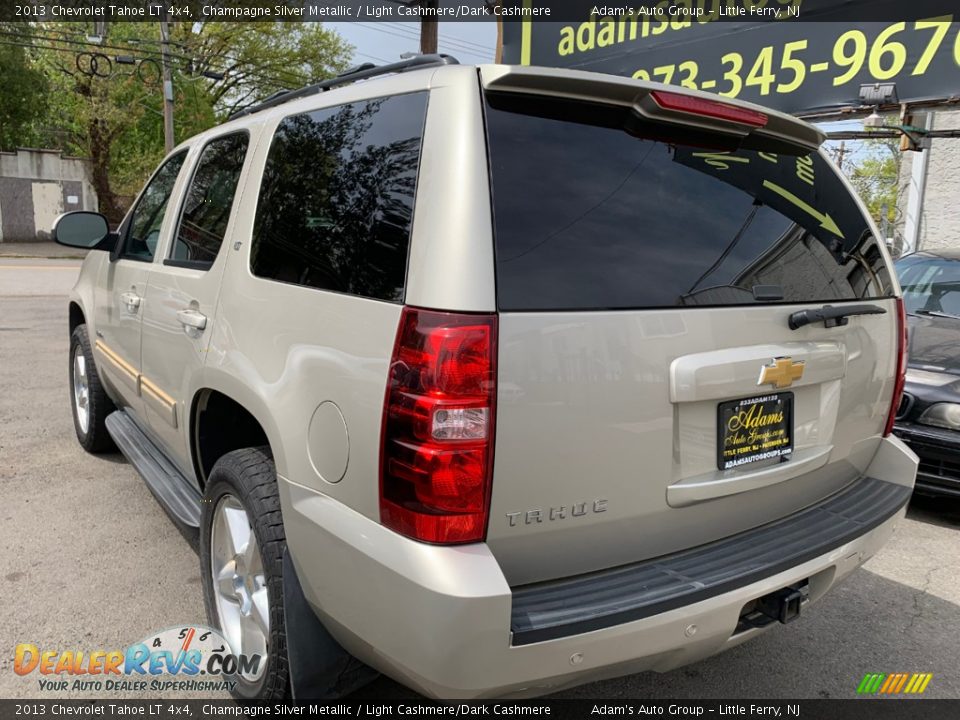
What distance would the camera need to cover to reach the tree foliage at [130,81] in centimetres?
2808

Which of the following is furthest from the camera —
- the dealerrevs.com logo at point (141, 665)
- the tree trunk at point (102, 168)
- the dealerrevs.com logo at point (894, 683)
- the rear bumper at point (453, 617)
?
the tree trunk at point (102, 168)

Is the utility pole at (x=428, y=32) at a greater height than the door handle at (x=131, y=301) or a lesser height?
greater

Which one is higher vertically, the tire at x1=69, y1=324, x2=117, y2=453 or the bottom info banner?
the tire at x1=69, y1=324, x2=117, y2=453

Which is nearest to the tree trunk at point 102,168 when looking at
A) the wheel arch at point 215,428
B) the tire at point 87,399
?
the tire at point 87,399

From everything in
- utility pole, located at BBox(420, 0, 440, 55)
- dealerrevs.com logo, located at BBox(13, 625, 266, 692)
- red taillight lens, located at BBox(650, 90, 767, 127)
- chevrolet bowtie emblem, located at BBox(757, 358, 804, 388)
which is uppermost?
utility pole, located at BBox(420, 0, 440, 55)

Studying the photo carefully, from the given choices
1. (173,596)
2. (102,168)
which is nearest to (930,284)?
(173,596)

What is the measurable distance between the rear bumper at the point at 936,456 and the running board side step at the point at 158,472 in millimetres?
3807

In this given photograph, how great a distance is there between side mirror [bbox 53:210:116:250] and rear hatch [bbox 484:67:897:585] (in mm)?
2900

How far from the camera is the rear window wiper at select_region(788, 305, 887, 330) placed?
2.16 metres

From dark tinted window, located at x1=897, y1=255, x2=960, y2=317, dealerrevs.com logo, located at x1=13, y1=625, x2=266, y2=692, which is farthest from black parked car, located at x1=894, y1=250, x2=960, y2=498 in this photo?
dealerrevs.com logo, located at x1=13, y1=625, x2=266, y2=692

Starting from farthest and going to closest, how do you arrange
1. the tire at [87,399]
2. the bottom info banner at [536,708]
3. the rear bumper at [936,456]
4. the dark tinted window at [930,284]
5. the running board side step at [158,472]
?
the dark tinted window at [930,284] < the tire at [87,399] < the rear bumper at [936,456] < the running board side step at [158,472] < the bottom info banner at [536,708]

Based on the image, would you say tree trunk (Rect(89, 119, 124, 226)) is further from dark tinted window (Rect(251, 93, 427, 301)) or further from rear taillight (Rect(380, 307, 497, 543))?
rear taillight (Rect(380, 307, 497, 543))

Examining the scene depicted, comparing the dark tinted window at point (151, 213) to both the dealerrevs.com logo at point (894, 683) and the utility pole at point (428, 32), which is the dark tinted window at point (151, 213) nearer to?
the dealerrevs.com logo at point (894, 683)

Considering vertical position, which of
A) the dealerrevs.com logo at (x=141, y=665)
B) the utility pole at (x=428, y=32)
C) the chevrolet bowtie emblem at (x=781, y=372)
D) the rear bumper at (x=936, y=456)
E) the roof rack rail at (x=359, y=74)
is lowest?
the dealerrevs.com logo at (x=141, y=665)
